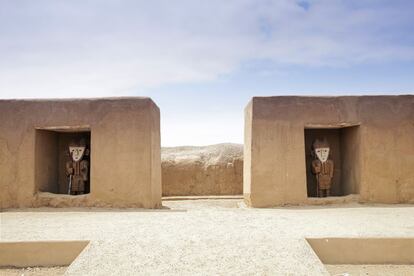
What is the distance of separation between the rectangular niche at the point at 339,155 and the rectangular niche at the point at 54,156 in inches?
216

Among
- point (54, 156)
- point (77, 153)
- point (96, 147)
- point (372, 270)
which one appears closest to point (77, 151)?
point (77, 153)

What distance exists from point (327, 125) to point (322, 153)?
0.82 meters

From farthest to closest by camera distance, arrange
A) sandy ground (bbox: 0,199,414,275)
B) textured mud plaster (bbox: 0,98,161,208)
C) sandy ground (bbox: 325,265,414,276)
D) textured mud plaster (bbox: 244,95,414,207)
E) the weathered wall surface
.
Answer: the weathered wall surface → textured mud plaster (bbox: 244,95,414,207) → textured mud plaster (bbox: 0,98,161,208) → sandy ground (bbox: 325,265,414,276) → sandy ground (bbox: 0,199,414,275)

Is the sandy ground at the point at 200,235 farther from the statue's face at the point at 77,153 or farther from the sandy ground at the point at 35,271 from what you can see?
the statue's face at the point at 77,153

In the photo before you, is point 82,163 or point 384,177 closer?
point 384,177

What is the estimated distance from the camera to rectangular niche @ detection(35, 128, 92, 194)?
872 cm

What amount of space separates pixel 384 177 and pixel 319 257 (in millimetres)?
4369

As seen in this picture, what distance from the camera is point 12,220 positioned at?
22.1 ft

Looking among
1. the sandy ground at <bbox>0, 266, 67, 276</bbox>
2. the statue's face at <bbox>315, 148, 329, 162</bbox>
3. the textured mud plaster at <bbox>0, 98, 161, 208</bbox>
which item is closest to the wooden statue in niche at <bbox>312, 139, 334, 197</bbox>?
the statue's face at <bbox>315, 148, 329, 162</bbox>

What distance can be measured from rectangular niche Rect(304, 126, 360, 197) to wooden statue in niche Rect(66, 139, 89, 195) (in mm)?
5495

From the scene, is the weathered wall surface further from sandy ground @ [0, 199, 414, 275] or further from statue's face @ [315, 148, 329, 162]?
→ sandy ground @ [0, 199, 414, 275]

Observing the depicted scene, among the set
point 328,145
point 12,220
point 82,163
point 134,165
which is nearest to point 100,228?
point 12,220

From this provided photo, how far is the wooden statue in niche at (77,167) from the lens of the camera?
30.2 feet

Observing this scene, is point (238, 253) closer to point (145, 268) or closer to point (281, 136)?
point (145, 268)
